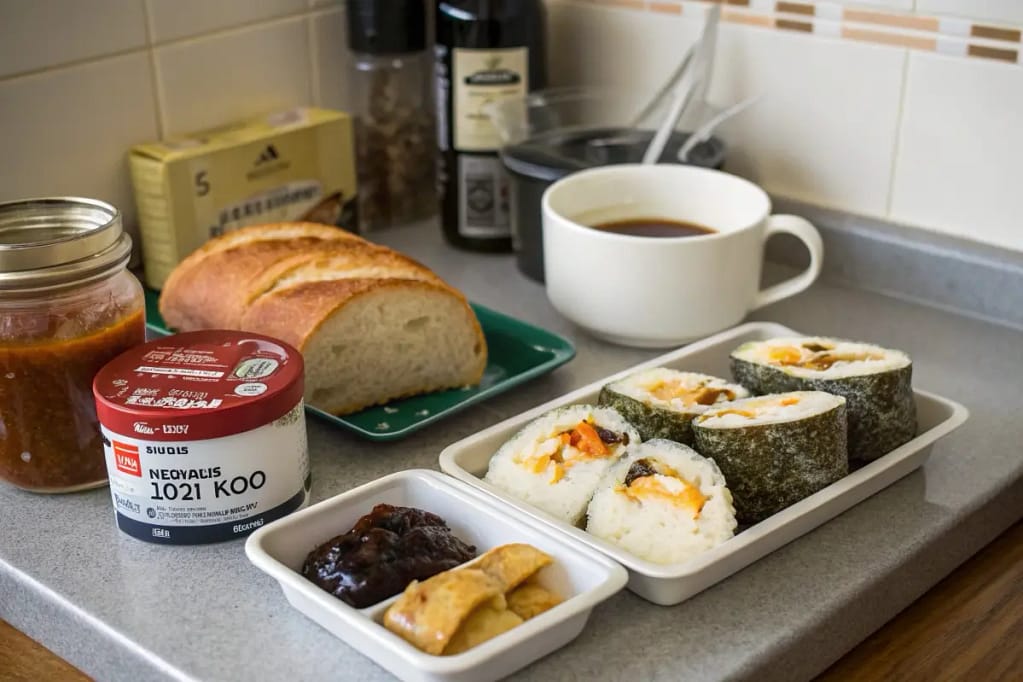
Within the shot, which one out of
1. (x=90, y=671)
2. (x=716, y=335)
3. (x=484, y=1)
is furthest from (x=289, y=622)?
(x=484, y=1)

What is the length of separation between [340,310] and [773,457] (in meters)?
0.39

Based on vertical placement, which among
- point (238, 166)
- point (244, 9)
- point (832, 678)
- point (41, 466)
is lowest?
point (832, 678)

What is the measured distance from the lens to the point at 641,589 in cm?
82

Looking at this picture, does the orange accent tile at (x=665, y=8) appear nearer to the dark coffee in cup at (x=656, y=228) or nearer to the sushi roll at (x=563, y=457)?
the dark coffee in cup at (x=656, y=228)

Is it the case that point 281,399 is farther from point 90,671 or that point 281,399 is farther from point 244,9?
point 244,9

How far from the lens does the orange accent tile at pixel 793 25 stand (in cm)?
131

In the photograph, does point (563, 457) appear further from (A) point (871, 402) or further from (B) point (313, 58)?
(B) point (313, 58)

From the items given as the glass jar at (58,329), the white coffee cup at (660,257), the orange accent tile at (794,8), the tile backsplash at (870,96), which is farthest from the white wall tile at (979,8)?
the glass jar at (58,329)

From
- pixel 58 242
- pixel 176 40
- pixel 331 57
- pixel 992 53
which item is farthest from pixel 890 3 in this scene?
pixel 58 242

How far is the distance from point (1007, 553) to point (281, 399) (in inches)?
23.0

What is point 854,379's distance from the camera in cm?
93

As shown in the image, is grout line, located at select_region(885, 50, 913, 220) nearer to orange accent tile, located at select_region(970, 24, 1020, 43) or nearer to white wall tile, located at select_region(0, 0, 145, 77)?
orange accent tile, located at select_region(970, 24, 1020, 43)

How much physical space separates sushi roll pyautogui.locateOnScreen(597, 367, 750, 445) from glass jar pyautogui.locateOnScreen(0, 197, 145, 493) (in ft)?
1.25

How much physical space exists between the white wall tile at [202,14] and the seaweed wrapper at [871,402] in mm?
718
